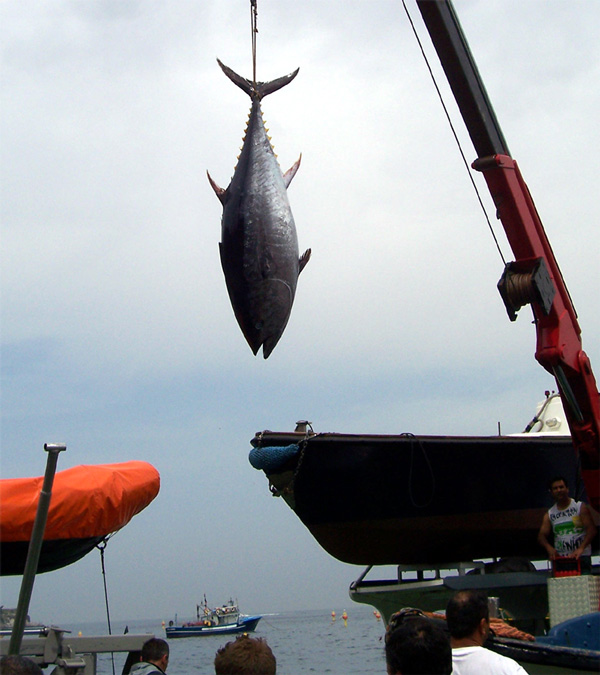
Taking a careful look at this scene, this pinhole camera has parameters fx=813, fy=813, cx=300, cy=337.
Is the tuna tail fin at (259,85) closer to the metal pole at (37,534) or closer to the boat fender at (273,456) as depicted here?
the metal pole at (37,534)

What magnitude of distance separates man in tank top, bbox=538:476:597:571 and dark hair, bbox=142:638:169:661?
3393 mm

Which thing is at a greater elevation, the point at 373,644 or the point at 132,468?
the point at 132,468

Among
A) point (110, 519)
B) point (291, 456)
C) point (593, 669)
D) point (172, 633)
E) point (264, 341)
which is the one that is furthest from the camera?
point (172, 633)

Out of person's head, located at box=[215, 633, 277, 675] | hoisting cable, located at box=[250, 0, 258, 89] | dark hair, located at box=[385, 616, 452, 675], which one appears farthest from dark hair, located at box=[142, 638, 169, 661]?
hoisting cable, located at box=[250, 0, 258, 89]

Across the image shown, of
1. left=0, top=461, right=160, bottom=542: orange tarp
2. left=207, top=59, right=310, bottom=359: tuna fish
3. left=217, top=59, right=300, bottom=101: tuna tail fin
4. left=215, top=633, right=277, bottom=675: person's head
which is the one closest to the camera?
left=215, top=633, right=277, bottom=675: person's head

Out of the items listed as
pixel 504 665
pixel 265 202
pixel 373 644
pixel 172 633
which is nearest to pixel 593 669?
pixel 504 665

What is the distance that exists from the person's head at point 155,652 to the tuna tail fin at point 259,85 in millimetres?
3095

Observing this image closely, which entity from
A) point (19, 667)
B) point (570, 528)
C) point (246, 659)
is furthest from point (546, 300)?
point (19, 667)

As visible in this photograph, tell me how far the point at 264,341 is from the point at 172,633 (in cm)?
5808

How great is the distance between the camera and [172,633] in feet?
188

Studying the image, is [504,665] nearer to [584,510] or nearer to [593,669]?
[593,669]

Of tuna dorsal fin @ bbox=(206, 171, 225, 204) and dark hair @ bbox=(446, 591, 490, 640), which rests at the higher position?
tuna dorsal fin @ bbox=(206, 171, 225, 204)

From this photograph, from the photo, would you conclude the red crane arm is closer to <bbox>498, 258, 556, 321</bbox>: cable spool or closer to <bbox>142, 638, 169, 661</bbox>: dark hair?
<bbox>498, 258, 556, 321</bbox>: cable spool

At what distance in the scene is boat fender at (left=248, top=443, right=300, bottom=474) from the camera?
23.8ft
